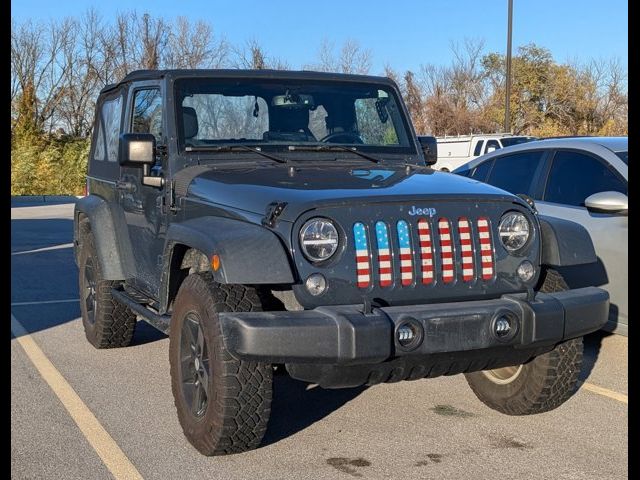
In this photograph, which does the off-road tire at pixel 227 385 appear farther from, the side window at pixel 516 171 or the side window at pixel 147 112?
the side window at pixel 516 171

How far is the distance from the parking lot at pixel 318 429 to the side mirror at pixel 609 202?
3.80ft

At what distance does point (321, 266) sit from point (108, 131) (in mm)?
3649

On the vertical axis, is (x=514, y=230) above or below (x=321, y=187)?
below

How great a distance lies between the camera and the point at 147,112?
616 cm

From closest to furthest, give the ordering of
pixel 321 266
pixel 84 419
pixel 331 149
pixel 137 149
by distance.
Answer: pixel 321 266 → pixel 84 419 → pixel 137 149 → pixel 331 149

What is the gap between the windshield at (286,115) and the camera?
18.5ft

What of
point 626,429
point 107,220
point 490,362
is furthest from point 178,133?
point 626,429

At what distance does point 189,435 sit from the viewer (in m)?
4.62

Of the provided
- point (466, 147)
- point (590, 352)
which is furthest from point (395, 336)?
point (466, 147)

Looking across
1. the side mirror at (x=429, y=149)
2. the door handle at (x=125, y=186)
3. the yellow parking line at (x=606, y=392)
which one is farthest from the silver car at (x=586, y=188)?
the door handle at (x=125, y=186)

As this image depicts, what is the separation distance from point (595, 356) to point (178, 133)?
3549 mm

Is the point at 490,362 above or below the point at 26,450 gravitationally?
above

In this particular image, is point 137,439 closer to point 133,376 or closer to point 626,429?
point 133,376

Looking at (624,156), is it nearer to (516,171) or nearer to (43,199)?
(516,171)
